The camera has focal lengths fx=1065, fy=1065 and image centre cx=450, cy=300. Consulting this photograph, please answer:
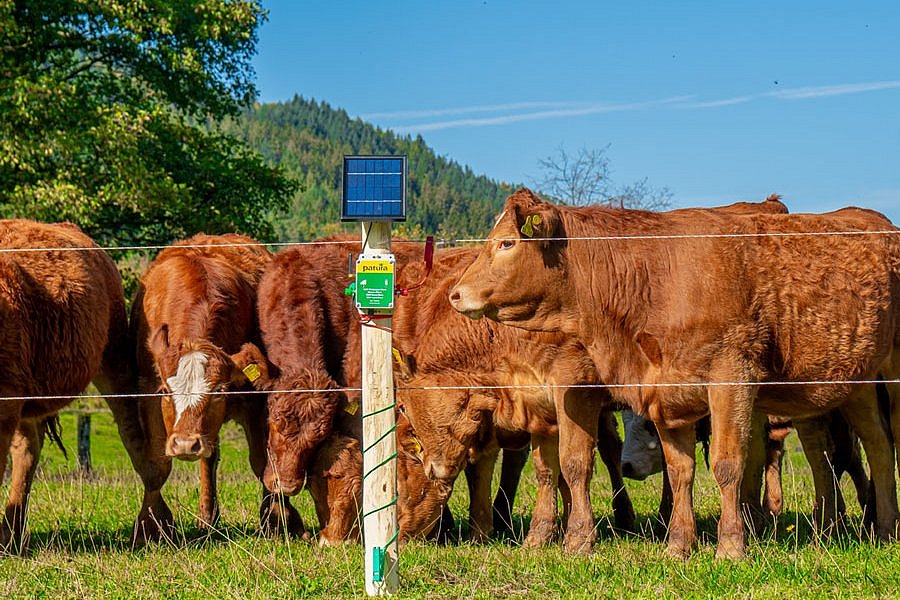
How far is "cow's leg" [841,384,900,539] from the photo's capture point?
8133mm

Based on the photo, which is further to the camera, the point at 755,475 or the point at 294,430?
the point at 755,475

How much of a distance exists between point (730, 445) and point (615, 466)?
2663 mm

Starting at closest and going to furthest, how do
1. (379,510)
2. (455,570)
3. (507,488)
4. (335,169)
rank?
Result: (379,510) < (455,570) < (507,488) < (335,169)

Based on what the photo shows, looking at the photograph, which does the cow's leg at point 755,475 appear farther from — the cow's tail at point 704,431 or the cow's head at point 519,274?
the cow's head at point 519,274

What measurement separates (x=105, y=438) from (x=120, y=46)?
15.1m

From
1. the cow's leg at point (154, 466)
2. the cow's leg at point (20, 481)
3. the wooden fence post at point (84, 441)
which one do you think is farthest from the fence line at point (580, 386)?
the wooden fence post at point (84, 441)

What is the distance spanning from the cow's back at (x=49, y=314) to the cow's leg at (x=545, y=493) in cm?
385

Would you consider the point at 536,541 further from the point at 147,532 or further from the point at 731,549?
the point at 147,532

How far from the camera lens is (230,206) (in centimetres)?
2155

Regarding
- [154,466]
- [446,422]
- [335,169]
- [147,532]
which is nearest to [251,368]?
[154,466]

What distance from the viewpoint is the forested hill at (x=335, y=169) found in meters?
78.1

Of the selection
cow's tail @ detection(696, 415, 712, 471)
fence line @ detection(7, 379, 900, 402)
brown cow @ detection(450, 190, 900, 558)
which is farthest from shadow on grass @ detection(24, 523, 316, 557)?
cow's tail @ detection(696, 415, 712, 471)

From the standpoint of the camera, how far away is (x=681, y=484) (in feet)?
25.9

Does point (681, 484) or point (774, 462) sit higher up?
point (681, 484)
